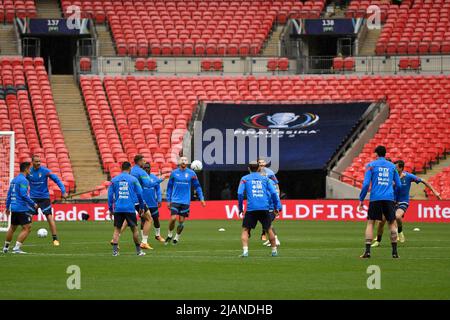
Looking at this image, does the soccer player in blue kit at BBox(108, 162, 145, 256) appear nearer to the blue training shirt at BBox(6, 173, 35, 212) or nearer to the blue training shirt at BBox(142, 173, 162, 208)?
the blue training shirt at BBox(6, 173, 35, 212)

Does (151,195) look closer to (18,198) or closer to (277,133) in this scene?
(18,198)

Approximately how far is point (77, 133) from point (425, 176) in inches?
660

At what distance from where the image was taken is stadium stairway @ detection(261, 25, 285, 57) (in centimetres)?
6022

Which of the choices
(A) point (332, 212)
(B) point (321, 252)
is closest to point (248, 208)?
(B) point (321, 252)

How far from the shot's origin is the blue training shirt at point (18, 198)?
25.2 meters

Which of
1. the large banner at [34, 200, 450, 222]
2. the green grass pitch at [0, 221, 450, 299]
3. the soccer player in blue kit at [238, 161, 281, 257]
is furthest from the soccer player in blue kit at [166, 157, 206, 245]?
the large banner at [34, 200, 450, 222]

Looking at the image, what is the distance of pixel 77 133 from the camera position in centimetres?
5328

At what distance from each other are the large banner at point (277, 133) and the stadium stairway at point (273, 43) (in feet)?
23.7

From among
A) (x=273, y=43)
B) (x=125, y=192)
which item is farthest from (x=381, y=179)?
(x=273, y=43)

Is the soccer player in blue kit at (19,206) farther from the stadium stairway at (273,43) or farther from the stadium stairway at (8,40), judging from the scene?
the stadium stairway at (273,43)

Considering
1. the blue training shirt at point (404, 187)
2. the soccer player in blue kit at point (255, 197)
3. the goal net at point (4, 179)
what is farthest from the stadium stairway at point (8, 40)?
the soccer player in blue kit at point (255, 197)

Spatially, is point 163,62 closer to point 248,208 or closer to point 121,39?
point 121,39

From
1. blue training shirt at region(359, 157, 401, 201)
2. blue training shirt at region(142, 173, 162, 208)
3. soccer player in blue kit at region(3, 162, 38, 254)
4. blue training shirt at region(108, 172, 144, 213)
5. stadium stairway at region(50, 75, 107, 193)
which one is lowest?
stadium stairway at region(50, 75, 107, 193)

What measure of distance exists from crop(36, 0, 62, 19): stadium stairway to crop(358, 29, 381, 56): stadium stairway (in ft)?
55.8
